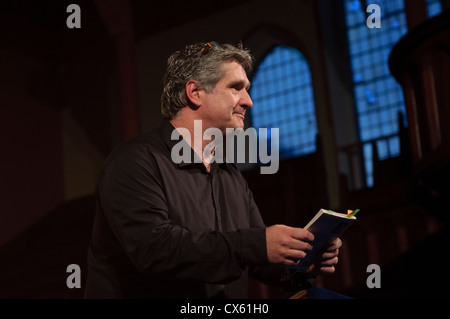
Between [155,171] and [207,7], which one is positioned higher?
[207,7]

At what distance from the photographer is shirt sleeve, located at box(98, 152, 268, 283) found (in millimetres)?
1938

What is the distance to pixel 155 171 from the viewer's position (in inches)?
85.0

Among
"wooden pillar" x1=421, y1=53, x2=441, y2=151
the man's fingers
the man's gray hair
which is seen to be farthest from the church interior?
the man's fingers

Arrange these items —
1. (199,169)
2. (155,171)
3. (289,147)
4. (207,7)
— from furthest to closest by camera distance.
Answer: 1. (207,7)
2. (289,147)
3. (199,169)
4. (155,171)

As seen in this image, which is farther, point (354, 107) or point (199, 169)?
point (354, 107)

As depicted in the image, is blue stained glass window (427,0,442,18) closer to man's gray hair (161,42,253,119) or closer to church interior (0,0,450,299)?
church interior (0,0,450,299)

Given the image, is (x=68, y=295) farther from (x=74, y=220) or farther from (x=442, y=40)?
(x=442, y=40)

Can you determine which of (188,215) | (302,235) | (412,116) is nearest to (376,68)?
(412,116)

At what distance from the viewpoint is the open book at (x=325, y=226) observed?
1981 millimetres

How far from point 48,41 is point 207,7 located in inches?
138

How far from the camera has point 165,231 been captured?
6.48 feet

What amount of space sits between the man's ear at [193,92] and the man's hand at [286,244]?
0.60 metres

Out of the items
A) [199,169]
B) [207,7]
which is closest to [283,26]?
[207,7]

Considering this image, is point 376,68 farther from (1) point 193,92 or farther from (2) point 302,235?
(2) point 302,235
